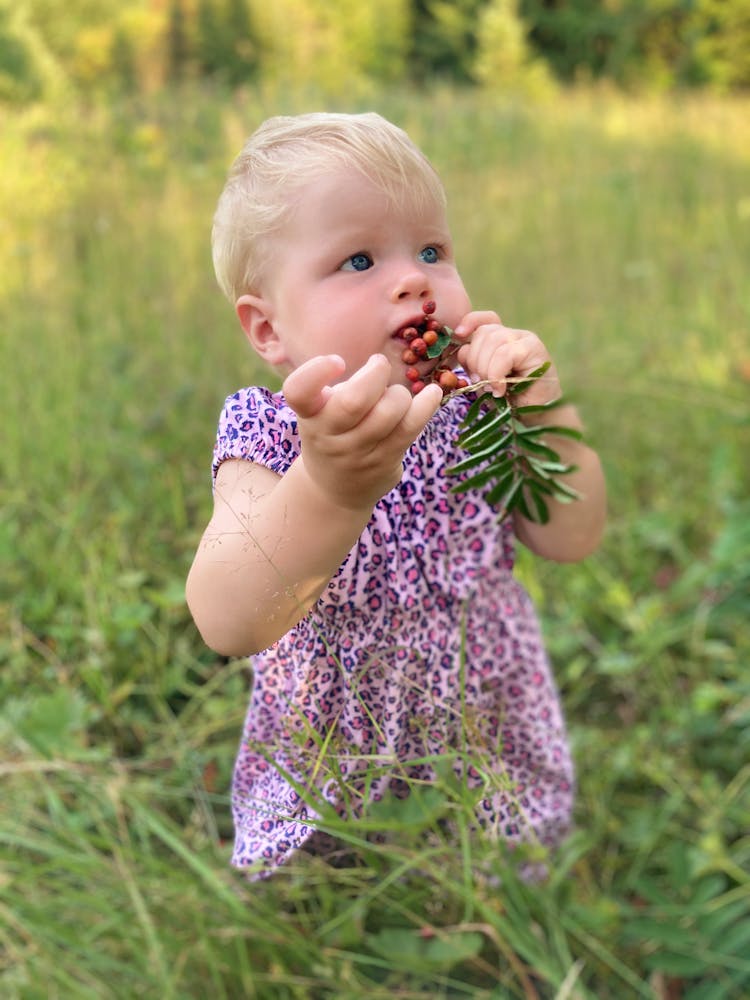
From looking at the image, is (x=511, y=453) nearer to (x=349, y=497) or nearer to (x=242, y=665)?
(x=349, y=497)

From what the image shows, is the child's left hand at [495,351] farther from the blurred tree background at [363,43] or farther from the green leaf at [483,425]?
A: the blurred tree background at [363,43]

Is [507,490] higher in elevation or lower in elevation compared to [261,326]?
lower

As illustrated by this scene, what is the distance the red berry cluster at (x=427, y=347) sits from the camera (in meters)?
0.73

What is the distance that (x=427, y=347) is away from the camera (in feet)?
2.41

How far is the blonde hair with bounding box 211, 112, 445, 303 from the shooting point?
2.45ft

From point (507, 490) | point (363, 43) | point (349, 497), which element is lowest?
point (363, 43)

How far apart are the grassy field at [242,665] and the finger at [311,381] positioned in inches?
17.5

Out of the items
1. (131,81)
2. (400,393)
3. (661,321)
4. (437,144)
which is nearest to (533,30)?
(131,81)

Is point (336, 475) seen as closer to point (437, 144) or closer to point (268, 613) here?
point (268, 613)

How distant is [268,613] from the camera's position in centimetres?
74

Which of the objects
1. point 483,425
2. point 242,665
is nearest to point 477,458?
point 483,425

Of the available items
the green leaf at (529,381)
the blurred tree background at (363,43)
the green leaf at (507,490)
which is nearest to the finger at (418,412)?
the green leaf at (529,381)

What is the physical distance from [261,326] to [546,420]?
28cm

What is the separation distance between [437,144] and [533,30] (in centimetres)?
744
